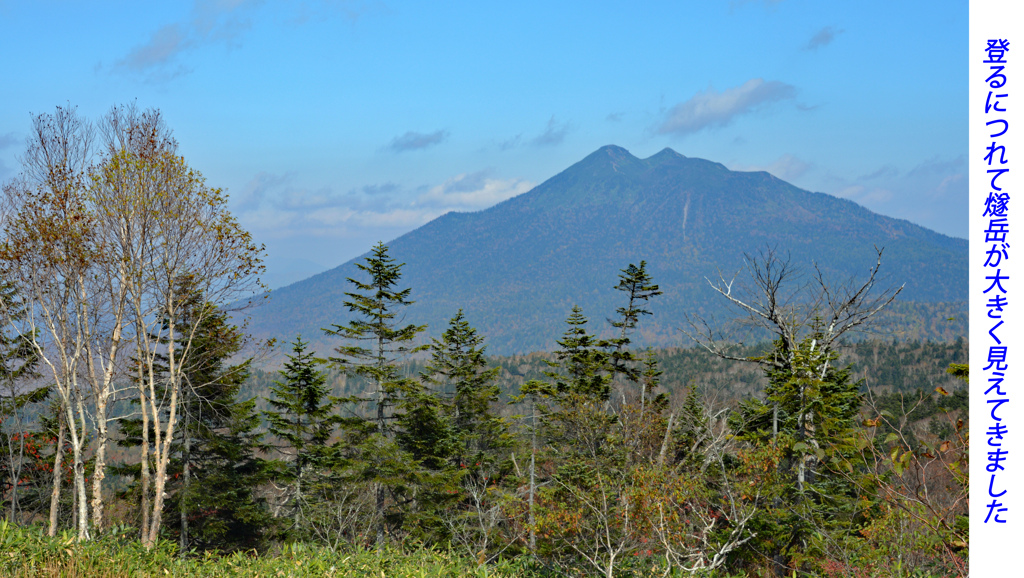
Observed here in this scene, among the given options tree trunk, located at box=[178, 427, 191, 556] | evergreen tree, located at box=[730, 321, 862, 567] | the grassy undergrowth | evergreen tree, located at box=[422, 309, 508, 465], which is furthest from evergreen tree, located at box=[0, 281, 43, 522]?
evergreen tree, located at box=[730, 321, 862, 567]

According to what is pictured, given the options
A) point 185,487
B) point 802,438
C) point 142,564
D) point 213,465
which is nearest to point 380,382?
point 213,465

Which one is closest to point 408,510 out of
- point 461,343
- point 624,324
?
point 461,343

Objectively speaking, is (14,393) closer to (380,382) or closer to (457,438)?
(380,382)

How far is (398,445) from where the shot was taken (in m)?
31.1

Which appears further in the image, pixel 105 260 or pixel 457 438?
pixel 457 438

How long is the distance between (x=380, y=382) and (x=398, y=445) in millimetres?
3248

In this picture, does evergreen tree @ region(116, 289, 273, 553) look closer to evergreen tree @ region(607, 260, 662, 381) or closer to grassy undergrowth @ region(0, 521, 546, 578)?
grassy undergrowth @ region(0, 521, 546, 578)

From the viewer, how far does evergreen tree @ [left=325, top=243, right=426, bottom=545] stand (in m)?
29.6

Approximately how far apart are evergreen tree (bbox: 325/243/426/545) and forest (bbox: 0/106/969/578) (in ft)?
0.48

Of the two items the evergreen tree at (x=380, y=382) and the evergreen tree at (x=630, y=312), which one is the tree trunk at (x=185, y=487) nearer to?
the evergreen tree at (x=380, y=382)

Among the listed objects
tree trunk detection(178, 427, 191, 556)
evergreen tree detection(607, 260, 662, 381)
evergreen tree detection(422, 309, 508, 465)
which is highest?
evergreen tree detection(607, 260, 662, 381)

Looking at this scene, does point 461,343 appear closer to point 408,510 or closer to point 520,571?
point 408,510
